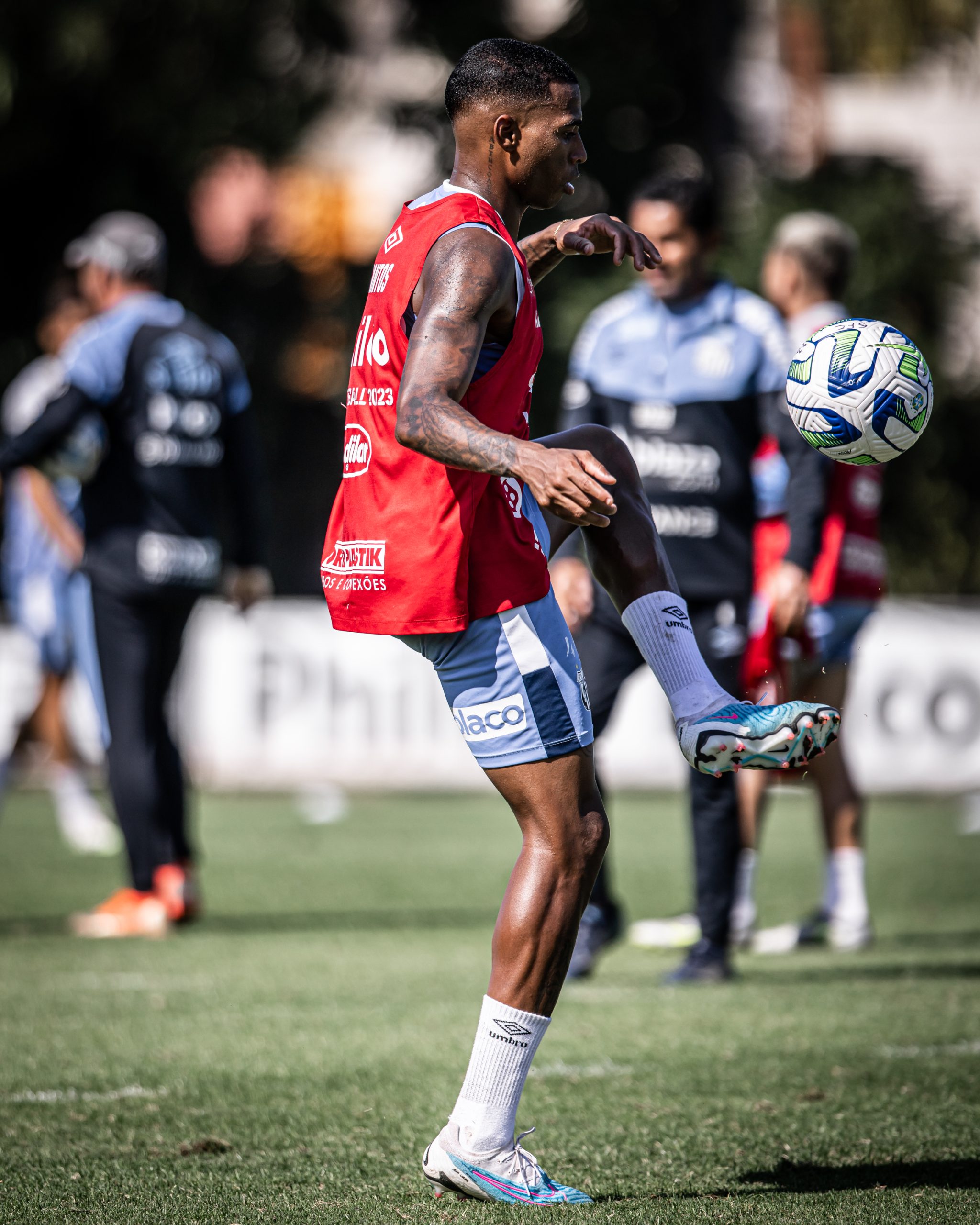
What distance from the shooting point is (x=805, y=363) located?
375cm

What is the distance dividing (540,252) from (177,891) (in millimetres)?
3630

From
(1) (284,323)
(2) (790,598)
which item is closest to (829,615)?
(2) (790,598)

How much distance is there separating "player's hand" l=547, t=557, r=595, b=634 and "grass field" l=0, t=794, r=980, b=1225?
124 centimetres

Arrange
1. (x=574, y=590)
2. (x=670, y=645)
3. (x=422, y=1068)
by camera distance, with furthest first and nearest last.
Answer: (x=574, y=590)
(x=422, y=1068)
(x=670, y=645)

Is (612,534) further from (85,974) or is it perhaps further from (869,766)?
(869,766)

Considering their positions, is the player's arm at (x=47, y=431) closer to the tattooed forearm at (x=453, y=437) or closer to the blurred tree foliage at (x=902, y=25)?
the tattooed forearm at (x=453, y=437)

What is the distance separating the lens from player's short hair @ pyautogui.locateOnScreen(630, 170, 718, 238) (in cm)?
579

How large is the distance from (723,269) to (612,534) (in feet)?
51.8

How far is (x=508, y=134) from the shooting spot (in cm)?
335

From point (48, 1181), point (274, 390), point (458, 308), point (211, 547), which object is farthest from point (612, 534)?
point (274, 390)

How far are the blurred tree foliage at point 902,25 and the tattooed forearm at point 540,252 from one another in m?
15.6

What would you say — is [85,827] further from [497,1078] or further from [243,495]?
[497,1078]

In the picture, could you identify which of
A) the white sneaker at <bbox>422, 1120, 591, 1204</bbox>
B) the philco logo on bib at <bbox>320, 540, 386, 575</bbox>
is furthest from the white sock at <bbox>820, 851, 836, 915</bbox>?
the philco logo on bib at <bbox>320, 540, 386, 575</bbox>

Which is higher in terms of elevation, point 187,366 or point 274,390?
point 274,390
